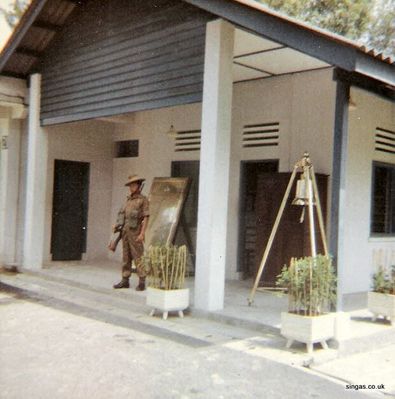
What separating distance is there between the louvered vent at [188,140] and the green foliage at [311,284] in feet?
17.4

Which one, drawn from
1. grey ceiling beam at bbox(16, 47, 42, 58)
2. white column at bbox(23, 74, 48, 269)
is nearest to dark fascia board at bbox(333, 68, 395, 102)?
white column at bbox(23, 74, 48, 269)

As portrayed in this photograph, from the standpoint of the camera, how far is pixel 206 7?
285 inches

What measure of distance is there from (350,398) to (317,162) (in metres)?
4.91

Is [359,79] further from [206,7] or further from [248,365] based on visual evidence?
[248,365]

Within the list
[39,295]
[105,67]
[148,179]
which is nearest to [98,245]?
[148,179]

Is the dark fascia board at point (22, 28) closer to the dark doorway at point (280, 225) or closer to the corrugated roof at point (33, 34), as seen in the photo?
the corrugated roof at point (33, 34)

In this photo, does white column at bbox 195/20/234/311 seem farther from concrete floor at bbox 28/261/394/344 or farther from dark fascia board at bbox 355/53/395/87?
dark fascia board at bbox 355/53/395/87

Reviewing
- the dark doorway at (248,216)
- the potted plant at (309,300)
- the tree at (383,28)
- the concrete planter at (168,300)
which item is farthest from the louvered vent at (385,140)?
the tree at (383,28)

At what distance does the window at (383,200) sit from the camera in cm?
952

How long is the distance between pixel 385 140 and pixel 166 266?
15.4 feet

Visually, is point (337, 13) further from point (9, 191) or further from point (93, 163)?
point (9, 191)

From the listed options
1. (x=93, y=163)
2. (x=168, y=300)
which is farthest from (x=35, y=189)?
(x=168, y=300)

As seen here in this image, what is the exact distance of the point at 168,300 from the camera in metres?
7.17

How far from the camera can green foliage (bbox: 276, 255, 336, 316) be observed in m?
5.87
